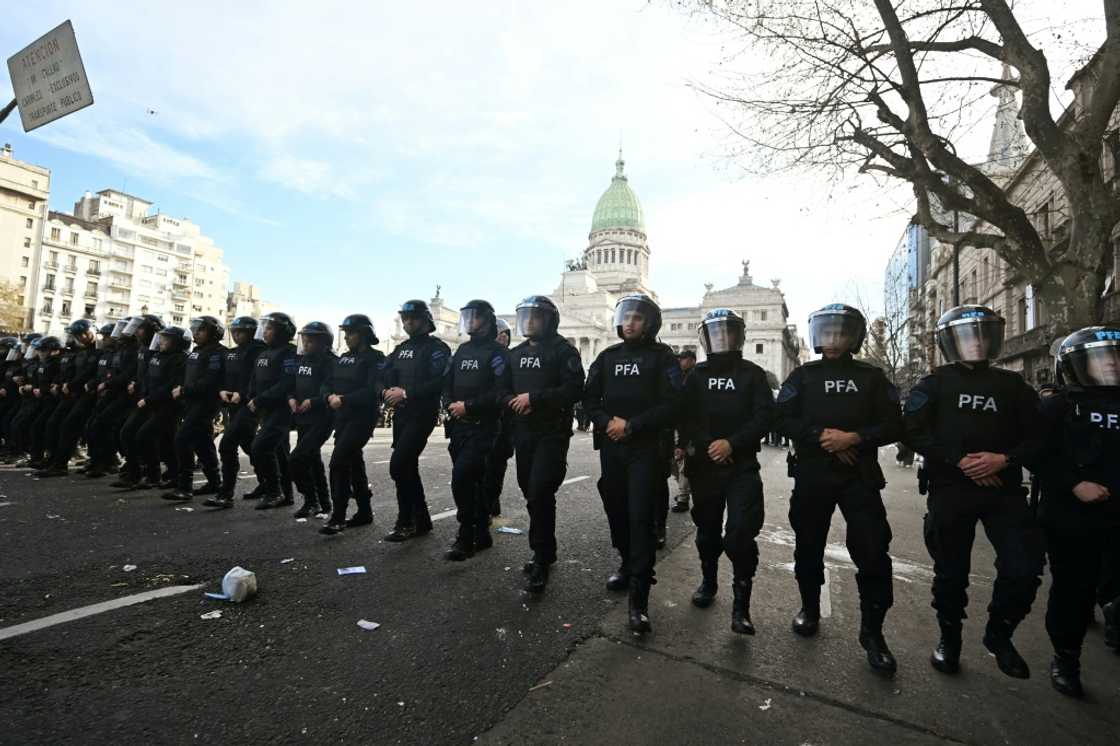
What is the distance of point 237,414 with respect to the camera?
6.82m

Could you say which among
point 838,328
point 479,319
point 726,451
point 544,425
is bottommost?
point 726,451

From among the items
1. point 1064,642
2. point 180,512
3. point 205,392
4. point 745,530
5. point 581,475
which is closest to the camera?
point 1064,642

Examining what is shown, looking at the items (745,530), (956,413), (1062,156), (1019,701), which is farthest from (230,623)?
(1062,156)

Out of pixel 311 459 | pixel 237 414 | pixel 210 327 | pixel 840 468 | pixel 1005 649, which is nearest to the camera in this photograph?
pixel 1005 649

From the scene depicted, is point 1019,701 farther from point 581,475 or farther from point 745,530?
point 581,475

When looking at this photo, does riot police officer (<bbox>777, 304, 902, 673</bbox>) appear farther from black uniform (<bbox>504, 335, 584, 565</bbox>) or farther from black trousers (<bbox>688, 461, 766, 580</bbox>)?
black uniform (<bbox>504, 335, 584, 565</bbox>)

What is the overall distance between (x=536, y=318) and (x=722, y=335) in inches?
63.8

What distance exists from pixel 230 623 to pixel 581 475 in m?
7.69

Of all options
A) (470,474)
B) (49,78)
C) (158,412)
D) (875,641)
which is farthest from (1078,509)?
(49,78)

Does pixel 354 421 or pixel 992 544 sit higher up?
pixel 354 421

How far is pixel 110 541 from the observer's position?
481 centimetres

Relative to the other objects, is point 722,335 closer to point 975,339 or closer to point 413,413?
→ point 975,339

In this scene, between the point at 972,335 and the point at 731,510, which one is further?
the point at 731,510

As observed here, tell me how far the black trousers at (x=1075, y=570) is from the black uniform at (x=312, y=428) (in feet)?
19.4
